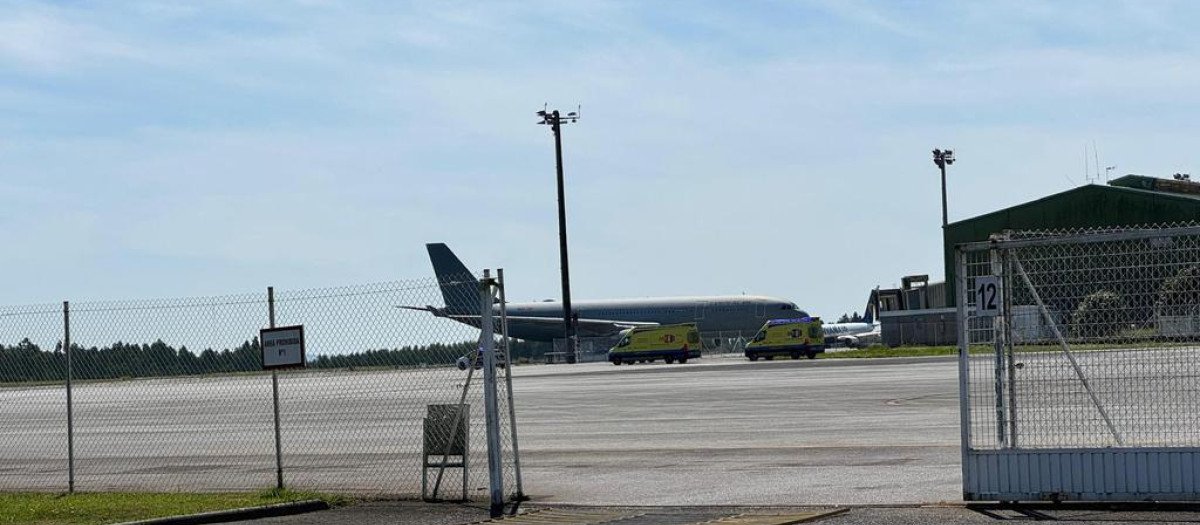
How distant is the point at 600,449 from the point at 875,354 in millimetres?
42931

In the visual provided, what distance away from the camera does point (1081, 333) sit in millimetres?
10914

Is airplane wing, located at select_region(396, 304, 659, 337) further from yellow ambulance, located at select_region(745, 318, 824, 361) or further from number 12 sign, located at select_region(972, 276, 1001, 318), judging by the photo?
number 12 sign, located at select_region(972, 276, 1001, 318)

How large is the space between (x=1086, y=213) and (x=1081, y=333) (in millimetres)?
66235

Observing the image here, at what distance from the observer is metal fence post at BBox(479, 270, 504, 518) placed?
12.0 m

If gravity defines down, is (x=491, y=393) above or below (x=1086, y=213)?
below

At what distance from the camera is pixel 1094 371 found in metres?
13.8

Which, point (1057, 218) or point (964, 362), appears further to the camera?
point (1057, 218)

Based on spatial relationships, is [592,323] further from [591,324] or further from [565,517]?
[565,517]

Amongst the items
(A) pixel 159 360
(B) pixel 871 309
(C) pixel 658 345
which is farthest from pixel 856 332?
(A) pixel 159 360

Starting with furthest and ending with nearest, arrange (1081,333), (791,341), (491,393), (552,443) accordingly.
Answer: (791,341)
(552,443)
(491,393)
(1081,333)

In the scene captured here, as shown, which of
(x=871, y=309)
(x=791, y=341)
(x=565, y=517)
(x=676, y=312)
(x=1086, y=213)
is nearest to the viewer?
(x=565, y=517)

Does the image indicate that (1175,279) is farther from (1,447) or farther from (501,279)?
(1,447)

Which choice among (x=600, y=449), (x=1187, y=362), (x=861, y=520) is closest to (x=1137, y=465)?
(x=1187, y=362)

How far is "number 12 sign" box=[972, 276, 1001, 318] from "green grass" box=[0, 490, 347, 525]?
557 centimetres
